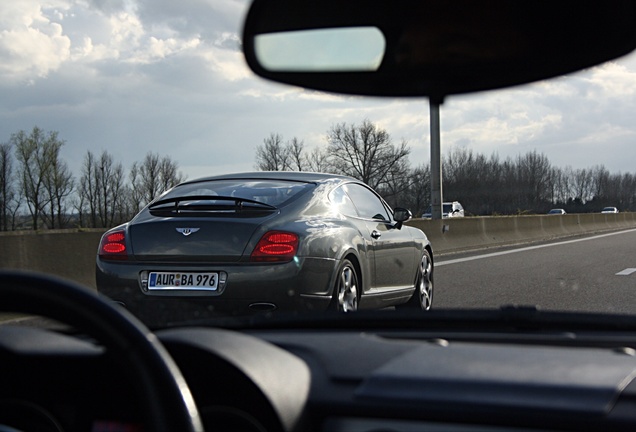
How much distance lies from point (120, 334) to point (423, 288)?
7.00m

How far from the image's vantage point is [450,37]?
219 cm

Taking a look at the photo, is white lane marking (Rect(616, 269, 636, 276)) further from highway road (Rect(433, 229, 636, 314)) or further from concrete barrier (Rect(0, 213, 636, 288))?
concrete barrier (Rect(0, 213, 636, 288))

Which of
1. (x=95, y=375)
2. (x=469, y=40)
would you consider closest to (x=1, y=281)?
(x=95, y=375)

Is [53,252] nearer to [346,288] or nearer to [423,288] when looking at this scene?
[346,288]

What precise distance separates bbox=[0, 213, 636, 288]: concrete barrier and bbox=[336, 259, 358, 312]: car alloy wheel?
11.6 ft

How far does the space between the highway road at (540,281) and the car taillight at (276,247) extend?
3.09m

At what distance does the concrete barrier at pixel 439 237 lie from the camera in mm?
8609

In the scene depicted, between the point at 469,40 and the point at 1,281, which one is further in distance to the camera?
the point at 469,40

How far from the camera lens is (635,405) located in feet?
6.23

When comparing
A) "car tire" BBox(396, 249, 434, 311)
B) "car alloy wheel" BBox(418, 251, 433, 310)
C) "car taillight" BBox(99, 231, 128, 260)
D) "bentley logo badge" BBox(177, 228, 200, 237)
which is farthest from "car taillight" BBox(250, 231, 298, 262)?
"car alloy wheel" BBox(418, 251, 433, 310)

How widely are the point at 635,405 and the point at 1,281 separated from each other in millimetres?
1383

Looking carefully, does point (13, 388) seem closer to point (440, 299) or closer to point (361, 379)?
point (361, 379)

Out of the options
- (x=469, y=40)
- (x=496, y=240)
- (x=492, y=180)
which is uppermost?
(x=469, y=40)

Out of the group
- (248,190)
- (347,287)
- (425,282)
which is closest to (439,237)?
(425,282)
